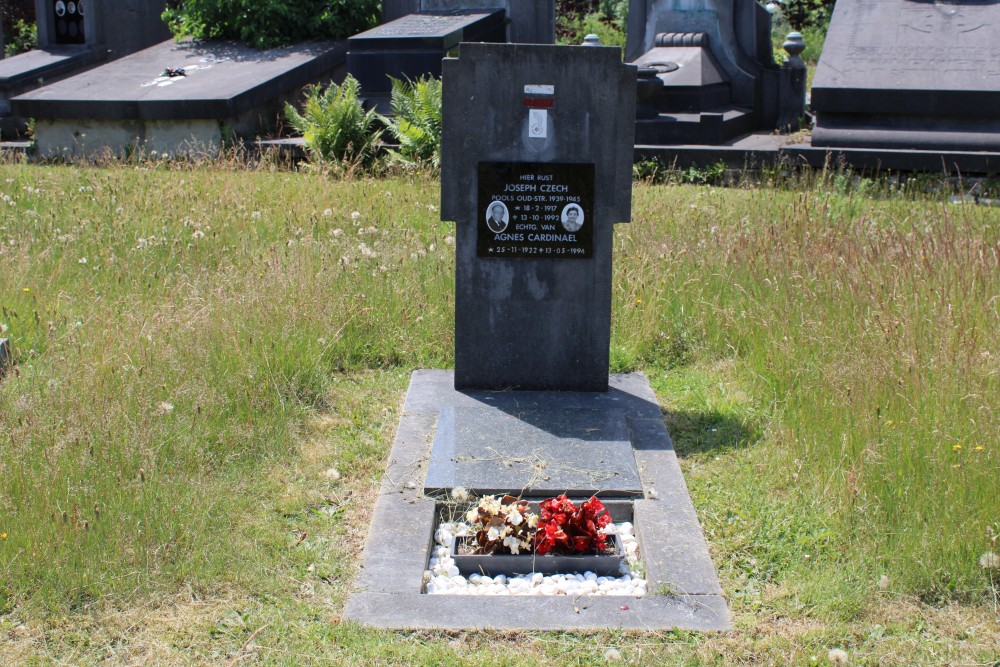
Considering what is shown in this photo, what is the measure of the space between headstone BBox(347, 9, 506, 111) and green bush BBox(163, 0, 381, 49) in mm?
1690

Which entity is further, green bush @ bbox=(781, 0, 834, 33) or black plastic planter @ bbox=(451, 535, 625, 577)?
green bush @ bbox=(781, 0, 834, 33)

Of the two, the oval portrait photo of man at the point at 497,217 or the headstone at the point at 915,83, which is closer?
the oval portrait photo of man at the point at 497,217

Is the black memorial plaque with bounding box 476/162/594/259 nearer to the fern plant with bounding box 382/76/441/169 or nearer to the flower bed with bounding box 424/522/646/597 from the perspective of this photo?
the flower bed with bounding box 424/522/646/597

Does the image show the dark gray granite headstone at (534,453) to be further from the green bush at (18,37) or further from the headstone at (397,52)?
the green bush at (18,37)

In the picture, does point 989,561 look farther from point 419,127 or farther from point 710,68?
point 710,68

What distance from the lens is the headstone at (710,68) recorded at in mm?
12953

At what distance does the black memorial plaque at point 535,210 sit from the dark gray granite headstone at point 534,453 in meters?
0.84

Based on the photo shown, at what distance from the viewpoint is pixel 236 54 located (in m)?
15.9

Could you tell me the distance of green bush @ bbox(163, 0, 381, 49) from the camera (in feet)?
52.7

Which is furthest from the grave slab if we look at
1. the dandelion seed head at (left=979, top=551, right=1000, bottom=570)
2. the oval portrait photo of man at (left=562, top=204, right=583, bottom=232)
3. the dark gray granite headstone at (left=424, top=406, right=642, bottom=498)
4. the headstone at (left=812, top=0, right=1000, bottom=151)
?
the dandelion seed head at (left=979, top=551, right=1000, bottom=570)

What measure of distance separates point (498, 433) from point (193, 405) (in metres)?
1.41

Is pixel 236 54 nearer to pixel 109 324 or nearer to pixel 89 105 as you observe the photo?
pixel 89 105

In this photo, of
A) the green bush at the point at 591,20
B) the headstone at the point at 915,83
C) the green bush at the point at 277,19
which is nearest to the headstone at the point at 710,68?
the headstone at the point at 915,83

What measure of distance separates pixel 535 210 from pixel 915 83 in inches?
303
